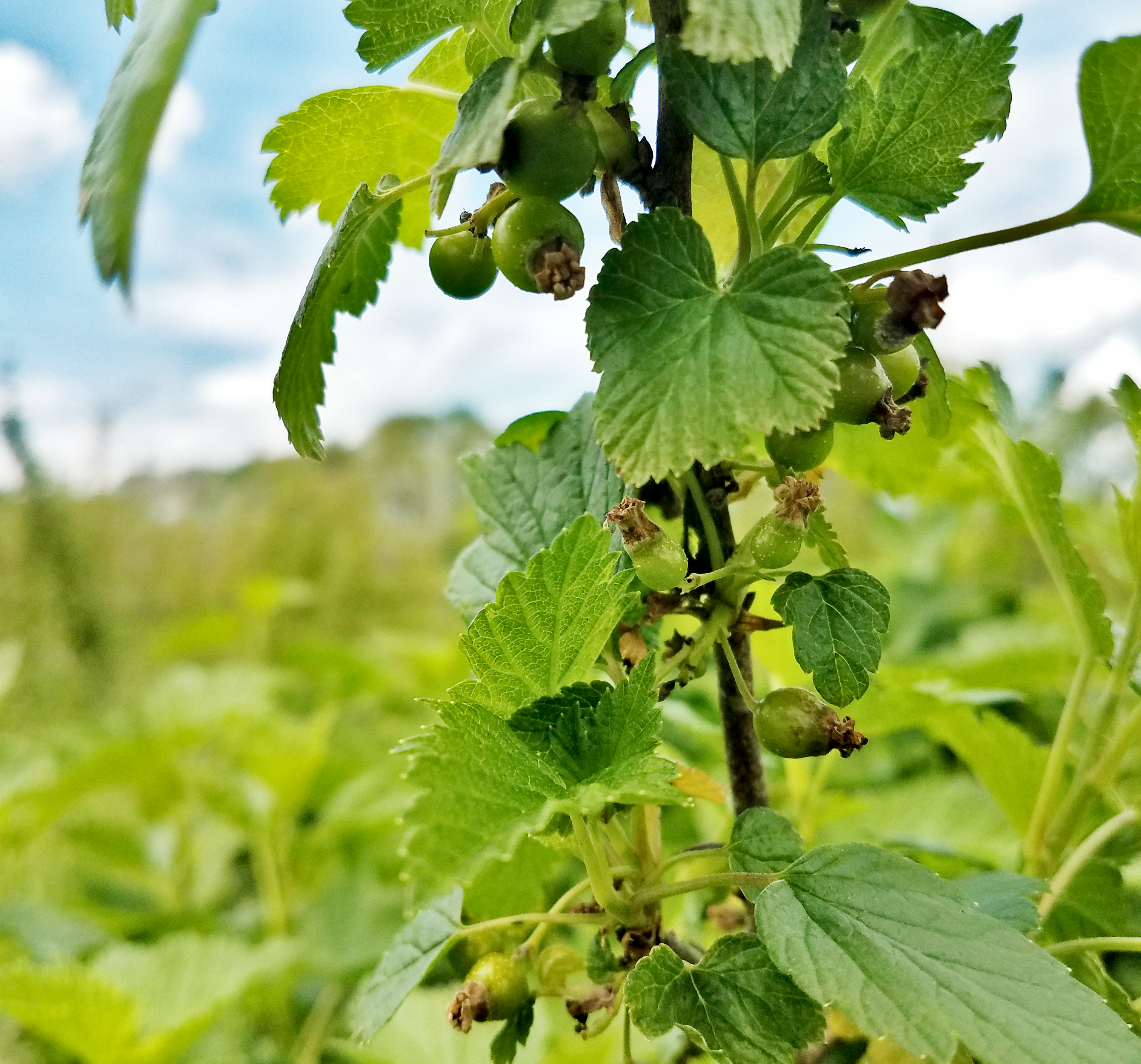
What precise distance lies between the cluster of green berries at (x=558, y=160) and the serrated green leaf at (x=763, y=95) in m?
0.02

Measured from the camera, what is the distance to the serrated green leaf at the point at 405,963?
0.34 m

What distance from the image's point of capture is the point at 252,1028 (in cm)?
98

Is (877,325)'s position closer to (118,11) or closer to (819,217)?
(819,217)

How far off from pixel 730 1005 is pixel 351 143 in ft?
1.22

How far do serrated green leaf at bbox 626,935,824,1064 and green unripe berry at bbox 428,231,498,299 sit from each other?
253 millimetres

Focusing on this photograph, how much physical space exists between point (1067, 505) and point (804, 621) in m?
0.70

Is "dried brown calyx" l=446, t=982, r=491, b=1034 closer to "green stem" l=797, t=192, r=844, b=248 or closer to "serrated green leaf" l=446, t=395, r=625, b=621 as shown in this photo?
"serrated green leaf" l=446, t=395, r=625, b=621

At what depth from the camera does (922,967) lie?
0.27 metres

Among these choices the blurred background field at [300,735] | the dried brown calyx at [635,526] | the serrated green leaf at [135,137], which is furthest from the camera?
the blurred background field at [300,735]

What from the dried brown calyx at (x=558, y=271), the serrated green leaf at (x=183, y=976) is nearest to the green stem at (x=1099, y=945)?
the dried brown calyx at (x=558, y=271)

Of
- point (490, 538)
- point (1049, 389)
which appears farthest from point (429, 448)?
point (490, 538)

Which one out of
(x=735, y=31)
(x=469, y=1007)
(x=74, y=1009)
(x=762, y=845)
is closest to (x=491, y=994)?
(x=469, y=1007)

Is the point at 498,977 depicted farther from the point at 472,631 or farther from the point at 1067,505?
the point at 1067,505

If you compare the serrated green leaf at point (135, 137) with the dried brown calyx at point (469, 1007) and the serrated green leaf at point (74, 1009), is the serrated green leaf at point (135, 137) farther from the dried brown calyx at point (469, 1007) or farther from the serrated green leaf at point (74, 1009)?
the serrated green leaf at point (74, 1009)
